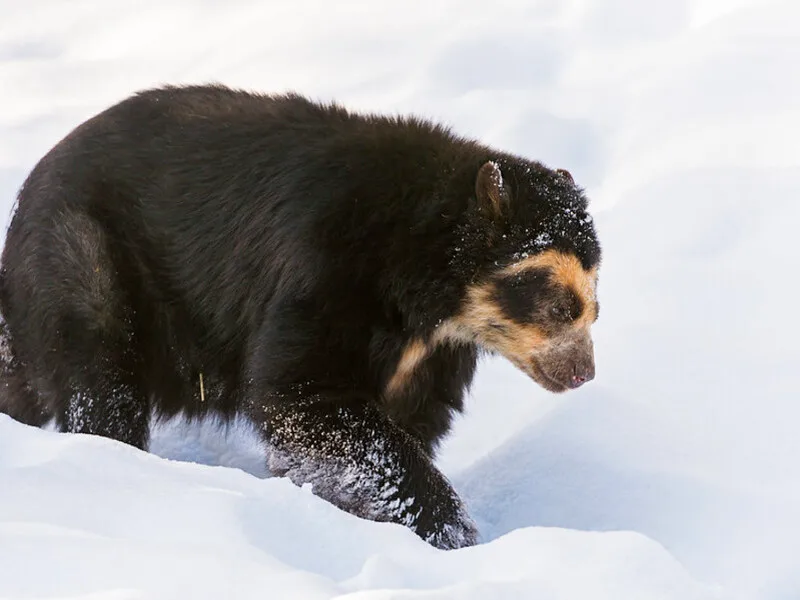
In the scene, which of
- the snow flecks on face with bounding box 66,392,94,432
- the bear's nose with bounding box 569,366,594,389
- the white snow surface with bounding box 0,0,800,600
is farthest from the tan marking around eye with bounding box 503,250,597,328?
the snow flecks on face with bounding box 66,392,94,432

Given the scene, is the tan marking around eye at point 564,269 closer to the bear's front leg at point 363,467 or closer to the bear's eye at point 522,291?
the bear's eye at point 522,291

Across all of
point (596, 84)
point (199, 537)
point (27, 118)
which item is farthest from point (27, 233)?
point (596, 84)

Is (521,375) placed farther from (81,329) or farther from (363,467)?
(81,329)

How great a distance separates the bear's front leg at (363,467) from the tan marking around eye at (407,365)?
0.85 feet

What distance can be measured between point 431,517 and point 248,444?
63.9 inches

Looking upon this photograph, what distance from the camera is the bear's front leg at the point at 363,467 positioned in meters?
4.54

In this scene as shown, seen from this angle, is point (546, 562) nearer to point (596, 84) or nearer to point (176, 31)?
point (596, 84)

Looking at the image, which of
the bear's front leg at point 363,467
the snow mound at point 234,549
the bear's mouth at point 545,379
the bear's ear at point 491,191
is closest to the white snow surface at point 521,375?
the snow mound at point 234,549

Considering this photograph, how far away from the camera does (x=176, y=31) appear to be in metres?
12.9

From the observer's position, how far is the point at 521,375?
6621 mm

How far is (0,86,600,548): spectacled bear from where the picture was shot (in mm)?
4637

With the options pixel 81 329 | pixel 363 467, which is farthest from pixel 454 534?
pixel 81 329

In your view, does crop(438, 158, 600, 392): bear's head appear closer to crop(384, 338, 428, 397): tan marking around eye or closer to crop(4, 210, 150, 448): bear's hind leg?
crop(384, 338, 428, 397): tan marking around eye

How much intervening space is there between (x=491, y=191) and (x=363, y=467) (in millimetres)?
1118
